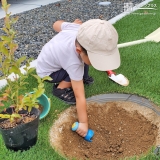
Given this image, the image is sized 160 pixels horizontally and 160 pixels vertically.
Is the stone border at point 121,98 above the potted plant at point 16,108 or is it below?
below

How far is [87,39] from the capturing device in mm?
2129

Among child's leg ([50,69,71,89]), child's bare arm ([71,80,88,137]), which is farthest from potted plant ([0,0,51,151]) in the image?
child's leg ([50,69,71,89])

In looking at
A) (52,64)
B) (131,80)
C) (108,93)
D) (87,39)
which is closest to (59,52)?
(52,64)

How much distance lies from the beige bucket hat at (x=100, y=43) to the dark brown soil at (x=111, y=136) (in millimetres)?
699

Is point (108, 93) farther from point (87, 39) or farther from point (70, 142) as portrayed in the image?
point (87, 39)

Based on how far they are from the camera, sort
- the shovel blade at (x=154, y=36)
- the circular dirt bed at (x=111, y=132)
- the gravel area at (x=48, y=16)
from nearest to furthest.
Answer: the circular dirt bed at (x=111, y=132) < the shovel blade at (x=154, y=36) < the gravel area at (x=48, y=16)

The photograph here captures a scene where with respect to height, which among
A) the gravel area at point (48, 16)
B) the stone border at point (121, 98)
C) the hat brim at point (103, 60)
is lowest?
the gravel area at point (48, 16)

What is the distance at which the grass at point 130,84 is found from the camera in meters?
2.20

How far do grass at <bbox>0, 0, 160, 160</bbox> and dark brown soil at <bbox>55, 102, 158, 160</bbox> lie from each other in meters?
0.16

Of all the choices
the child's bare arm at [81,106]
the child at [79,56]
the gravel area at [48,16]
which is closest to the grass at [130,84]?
the child at [79,56]

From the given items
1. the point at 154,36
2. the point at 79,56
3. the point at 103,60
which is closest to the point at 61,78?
the point at 79,56

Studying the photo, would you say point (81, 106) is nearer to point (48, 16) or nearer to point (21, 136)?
point (21, 136)

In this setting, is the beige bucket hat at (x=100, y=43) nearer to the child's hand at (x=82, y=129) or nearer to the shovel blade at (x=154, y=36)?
the child's hand at (x=82, y=129)

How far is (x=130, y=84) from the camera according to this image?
10.2ft
